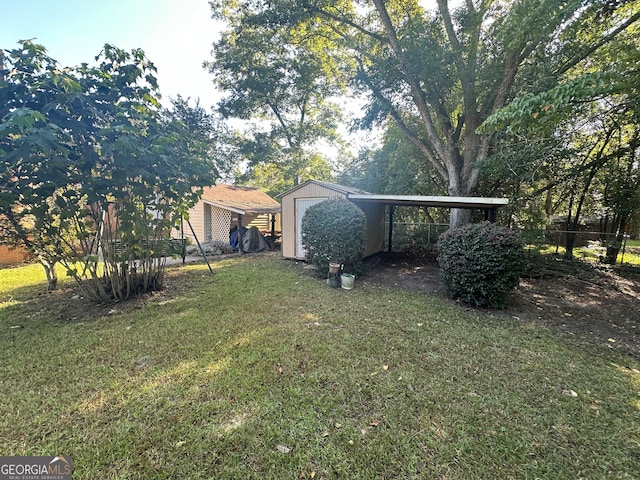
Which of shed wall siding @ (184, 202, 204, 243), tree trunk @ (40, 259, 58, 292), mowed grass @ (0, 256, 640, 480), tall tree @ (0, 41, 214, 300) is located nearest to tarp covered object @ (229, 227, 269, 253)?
shed wall siding @ (184, 202, 204, 243)

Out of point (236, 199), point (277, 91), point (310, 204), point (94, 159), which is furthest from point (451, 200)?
point (277, 91)

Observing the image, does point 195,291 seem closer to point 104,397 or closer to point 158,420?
point 104,397

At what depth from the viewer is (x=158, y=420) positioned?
209 centimetres

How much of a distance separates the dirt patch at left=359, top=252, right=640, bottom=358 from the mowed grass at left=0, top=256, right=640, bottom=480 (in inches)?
25.9

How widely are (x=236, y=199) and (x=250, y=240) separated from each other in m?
3.21

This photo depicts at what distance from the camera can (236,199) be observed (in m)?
13.3

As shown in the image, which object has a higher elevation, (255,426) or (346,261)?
(346,261)

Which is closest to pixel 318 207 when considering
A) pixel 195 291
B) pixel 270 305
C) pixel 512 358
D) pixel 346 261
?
pixel 346 261

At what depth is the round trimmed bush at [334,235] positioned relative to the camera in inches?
246

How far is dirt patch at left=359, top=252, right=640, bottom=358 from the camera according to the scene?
13.0ft

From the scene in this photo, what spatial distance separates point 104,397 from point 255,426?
1.44m

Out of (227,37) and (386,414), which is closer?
(386,414)

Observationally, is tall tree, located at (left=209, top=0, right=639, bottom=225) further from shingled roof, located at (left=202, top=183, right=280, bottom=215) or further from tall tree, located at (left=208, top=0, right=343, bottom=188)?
shingled roof, located at (left=202, top=183, right=280, bottom=215)

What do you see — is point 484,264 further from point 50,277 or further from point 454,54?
point 50,277
